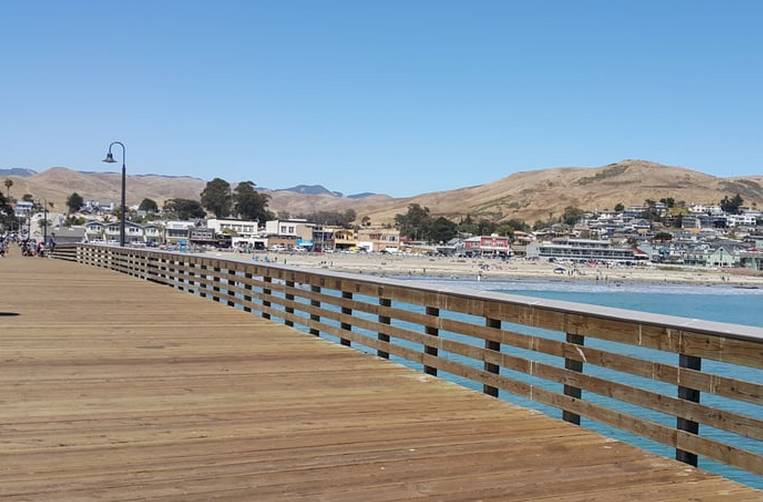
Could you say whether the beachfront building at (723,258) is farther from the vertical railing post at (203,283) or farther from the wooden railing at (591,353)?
the wooden railing at (591,353)

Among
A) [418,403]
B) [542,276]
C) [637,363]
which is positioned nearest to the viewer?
[637,363]

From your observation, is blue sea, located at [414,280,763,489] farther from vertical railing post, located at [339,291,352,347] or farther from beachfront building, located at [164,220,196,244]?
beachfront building, located at [164,220,196,244]

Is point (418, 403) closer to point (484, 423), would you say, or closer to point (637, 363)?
point (484, 423)

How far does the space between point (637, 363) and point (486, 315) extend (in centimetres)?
194

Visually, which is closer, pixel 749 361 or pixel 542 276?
pixel 749 361

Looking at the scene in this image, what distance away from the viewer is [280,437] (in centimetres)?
545

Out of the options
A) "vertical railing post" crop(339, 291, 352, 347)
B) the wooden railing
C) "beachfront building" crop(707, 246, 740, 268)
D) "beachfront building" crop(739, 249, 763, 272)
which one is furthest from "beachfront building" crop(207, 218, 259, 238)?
the wooden railing

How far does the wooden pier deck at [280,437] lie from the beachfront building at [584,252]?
146715mm

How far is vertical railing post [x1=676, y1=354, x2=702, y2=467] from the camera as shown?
5.00m

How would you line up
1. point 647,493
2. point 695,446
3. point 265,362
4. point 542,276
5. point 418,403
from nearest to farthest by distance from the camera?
1. point 647,493
2. point 695,446
3. point 418,403
4. point 265,362
5. point 542,276

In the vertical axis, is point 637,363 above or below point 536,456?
above

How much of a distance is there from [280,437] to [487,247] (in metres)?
161

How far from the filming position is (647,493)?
441 cm

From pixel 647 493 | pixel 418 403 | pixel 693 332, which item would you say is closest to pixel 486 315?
pixel 418 403
